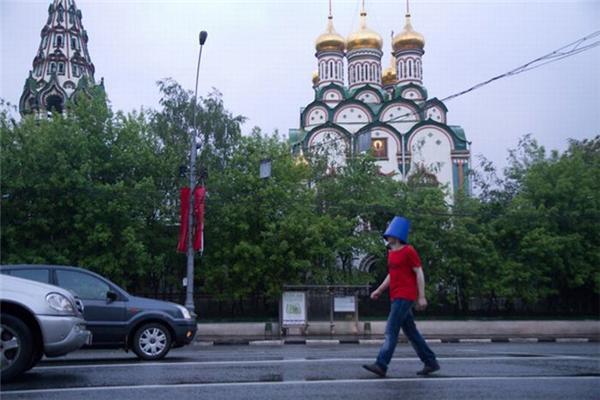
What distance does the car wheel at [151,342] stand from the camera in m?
10.9

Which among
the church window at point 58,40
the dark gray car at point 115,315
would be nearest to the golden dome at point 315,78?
the church window at point 58,40

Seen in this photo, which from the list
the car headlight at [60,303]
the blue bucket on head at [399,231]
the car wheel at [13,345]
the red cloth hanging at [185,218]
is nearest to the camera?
the car wheel at [13,345]

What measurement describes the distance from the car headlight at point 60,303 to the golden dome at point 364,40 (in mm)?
61577

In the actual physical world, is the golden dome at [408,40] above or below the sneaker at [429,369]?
above

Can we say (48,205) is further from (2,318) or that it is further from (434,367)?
(434,367)

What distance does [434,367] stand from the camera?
7.31 metres

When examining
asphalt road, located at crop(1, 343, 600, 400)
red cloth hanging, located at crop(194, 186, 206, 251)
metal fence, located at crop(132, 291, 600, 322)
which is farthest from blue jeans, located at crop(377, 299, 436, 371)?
metal fence, located at crop(132, 291, 600, 322)

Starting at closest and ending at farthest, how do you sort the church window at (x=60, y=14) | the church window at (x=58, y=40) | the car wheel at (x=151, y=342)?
the car wheel at (x=151, y=342)
the church window at (x=58, y=40)
the church window at (x=60, y=14)

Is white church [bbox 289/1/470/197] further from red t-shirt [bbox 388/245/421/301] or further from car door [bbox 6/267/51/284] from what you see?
red t-shirt [bbox 388/245/421/301]

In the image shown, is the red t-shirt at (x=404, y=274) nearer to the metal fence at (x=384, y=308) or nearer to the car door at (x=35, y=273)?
the car door at (x=35, y=273)

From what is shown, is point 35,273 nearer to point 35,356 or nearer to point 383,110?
point 35,356

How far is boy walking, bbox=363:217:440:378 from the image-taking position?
7.18 meters

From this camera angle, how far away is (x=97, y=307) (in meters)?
11.0

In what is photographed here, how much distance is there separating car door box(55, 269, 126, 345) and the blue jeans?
17.8ft
